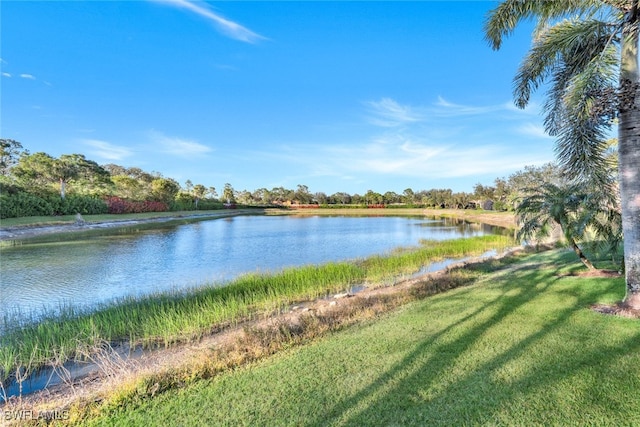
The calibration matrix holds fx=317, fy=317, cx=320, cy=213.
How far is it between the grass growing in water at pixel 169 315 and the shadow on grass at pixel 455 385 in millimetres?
3815

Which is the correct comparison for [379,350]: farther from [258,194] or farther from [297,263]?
[258,194]

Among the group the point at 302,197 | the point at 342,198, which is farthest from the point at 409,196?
the point at 302,197

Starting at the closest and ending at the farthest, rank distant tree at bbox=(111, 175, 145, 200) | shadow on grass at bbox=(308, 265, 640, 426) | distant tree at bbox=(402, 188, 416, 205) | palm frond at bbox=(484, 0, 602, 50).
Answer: shadow on grass at bbox=(308, 265, 640, 426)
palm frond at bbox=(484, 0, 602, 50)
distant tree at bbox=(111, 175, 145, 200)
distant tree at bbox=(402, 188, 416, 205)

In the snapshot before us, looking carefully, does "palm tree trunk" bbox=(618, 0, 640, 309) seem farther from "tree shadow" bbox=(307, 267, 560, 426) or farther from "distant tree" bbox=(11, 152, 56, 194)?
"distant tree" bbox=(11, 152, 56, 194)

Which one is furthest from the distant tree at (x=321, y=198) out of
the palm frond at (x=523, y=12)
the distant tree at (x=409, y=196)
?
the palm frond at (x=523, y=12)

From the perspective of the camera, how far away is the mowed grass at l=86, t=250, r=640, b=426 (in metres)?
2.77

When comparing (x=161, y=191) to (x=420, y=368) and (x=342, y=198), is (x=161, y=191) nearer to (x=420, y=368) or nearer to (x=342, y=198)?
(x=342, y=198)

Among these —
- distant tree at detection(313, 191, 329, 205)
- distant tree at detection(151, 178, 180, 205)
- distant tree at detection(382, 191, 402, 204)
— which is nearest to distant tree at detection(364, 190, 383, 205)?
distant tree at detection(382, 191, 402, 204)

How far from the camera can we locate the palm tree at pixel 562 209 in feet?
23.3

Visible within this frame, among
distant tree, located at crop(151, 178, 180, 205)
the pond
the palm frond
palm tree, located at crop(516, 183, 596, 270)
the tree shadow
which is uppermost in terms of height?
the palm frond

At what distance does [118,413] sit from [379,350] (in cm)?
292

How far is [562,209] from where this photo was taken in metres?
7.27

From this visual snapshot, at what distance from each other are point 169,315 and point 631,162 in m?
8.23

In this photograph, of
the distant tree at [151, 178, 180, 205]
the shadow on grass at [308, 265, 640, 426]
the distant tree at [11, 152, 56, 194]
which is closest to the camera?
the shadow on grass at [308, 265, 640, 426]
